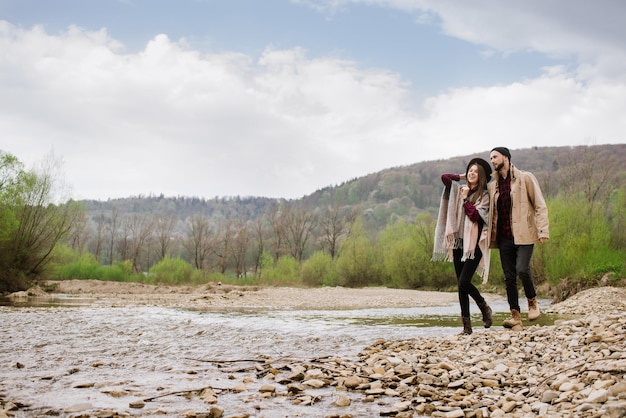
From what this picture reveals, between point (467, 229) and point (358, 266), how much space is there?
45414 mm

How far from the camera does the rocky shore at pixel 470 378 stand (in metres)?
3.52

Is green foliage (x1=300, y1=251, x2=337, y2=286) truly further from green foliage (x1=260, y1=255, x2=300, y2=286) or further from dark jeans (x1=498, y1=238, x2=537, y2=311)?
dark jeans (x1=498, y1=238, x2=537, y2=311)

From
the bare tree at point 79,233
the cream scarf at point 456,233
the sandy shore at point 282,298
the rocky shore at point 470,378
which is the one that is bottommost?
the sandy shore at point 282,298

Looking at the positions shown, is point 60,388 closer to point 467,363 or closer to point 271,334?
point 467,363

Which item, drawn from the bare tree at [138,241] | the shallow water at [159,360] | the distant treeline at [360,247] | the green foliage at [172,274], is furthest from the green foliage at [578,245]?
the bare tree at [138,241]

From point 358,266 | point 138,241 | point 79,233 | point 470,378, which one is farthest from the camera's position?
point 138,241

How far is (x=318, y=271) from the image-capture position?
180 ft

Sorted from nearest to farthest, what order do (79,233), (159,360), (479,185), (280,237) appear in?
(159,360), (479,185), (280,237), (79,233)

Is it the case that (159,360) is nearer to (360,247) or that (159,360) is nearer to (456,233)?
(456,233)

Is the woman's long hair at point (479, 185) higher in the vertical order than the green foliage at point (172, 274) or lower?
higher

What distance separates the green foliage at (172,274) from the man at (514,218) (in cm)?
4657

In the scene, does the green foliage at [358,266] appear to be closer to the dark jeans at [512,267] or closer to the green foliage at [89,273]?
the green foliage at [89,273]

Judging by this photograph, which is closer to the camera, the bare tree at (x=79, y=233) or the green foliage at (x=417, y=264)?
the green foliage at (x=417, y=264)

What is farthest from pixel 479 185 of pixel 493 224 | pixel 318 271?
pixel 318 271
